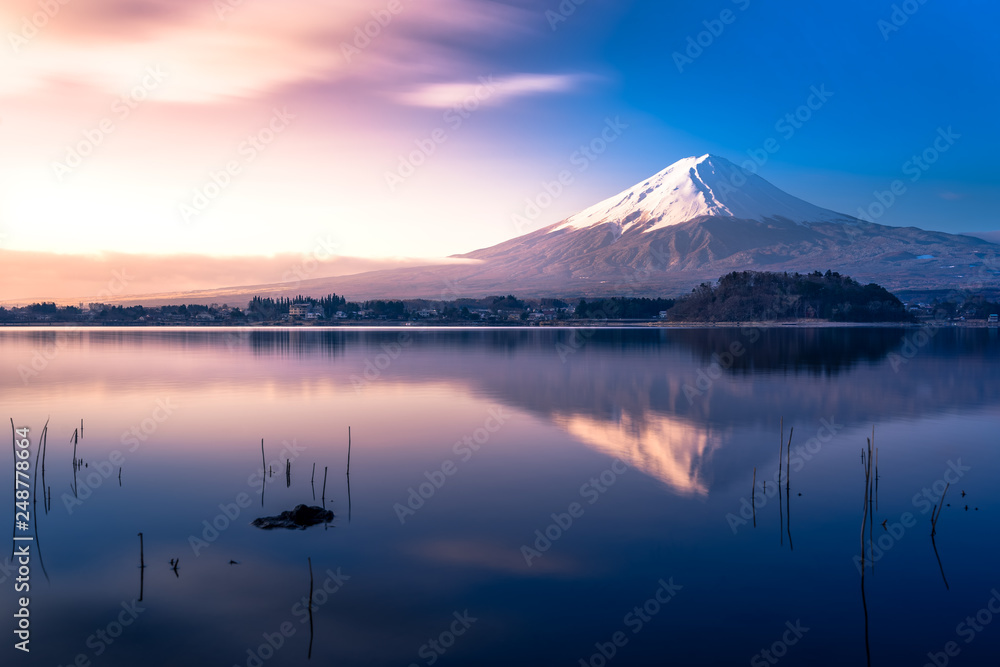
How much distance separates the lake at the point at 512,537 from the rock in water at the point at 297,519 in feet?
0.99

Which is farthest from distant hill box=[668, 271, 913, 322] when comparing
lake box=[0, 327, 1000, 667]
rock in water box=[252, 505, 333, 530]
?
rock in water box=[252, 505, 333, 530]

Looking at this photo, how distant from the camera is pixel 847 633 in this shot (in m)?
9.52

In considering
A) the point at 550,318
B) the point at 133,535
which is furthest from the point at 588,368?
the point at 550,318

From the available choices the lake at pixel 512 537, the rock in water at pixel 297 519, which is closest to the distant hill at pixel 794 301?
the lake at pixel 512 537

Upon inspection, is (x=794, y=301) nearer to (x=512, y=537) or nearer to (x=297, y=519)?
(x=512, y=537)

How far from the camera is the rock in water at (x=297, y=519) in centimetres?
1346

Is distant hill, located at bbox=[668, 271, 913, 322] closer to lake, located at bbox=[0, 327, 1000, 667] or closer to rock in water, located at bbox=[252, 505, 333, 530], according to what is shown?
lake, located at bbox=[0, 327, 1000, 667]

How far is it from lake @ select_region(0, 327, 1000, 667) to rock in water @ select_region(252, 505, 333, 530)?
0.99 feet

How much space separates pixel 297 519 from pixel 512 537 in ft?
13.6

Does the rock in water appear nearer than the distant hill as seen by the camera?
Yes

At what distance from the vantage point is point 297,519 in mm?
13648

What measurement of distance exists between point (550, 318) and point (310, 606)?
173859 mm

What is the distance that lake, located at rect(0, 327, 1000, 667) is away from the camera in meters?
9.38

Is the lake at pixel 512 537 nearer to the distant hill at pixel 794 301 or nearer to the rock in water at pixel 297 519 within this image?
the rock in water at pixel 297 519
